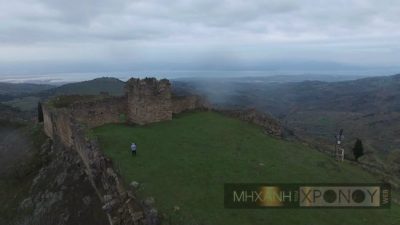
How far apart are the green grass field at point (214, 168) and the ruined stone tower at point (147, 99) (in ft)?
2.66

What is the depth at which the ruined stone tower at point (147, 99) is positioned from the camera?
2884 centimetres

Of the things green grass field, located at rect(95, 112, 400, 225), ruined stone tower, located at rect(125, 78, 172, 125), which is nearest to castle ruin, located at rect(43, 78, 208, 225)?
ruined stone tower, located at rect(125, 78, 172, 125)

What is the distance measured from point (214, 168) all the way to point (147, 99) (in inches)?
426

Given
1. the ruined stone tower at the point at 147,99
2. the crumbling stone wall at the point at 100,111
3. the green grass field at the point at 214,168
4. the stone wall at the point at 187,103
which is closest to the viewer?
the green grass field at the point at 214,168

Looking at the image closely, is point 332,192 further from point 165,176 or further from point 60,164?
point 60,164

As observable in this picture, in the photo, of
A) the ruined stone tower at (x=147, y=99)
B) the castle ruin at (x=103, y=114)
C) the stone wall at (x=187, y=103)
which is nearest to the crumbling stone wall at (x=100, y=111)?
the castle ruin at (x=103, y=114)

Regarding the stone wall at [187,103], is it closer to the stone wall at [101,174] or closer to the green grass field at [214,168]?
the green grass field at [214,168]

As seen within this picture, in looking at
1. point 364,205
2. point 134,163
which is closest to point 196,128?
point 134,163

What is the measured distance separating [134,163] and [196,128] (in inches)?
315

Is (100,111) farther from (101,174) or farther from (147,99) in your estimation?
(101,174)

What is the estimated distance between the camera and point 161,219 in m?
14.6

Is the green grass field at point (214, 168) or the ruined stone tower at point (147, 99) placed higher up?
the ruined stone tower at point (147, 99)

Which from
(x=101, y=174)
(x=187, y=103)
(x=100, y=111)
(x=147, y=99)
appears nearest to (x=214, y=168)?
(x=101, y=174)

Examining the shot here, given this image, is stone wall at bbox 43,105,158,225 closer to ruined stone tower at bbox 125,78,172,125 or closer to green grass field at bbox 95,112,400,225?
green grass field at bbox 95,112,400,225
